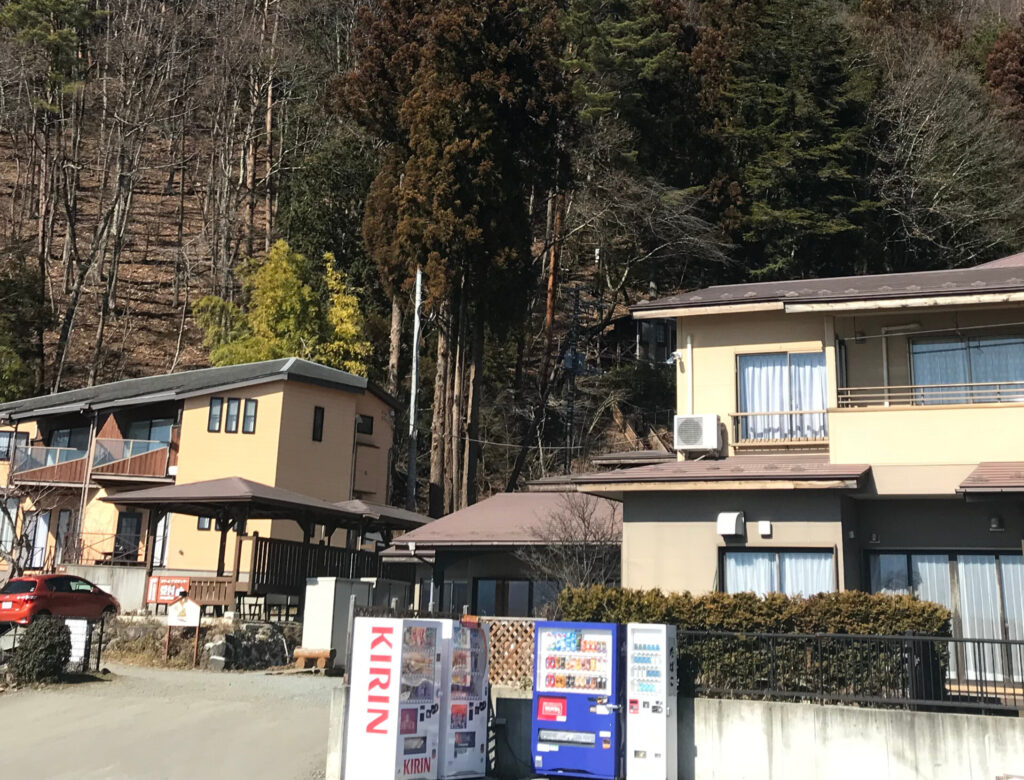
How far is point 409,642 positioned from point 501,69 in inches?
1026

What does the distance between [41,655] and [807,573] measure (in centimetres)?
1357

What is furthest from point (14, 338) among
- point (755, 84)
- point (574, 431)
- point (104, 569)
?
point (755, 84)

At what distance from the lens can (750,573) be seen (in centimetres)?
1666

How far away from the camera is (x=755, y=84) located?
40.8m

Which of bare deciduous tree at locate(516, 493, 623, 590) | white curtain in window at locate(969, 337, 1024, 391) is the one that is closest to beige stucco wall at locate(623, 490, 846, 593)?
bare deciduous tree at locate(516, 493, 623, 590)

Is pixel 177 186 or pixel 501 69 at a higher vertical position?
pixel 177 186

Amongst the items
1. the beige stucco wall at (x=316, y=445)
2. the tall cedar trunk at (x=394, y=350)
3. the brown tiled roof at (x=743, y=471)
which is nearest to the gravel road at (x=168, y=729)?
the brown tiled roof at (x=743, y=471)

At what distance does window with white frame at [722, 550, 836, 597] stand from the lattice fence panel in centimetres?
373

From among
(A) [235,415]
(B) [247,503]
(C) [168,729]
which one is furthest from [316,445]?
(C) [168,729]

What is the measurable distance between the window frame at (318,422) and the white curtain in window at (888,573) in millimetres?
21798

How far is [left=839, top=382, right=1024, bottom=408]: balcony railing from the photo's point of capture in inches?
683

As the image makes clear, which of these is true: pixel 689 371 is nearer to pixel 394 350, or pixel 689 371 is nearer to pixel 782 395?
pixel 782 395

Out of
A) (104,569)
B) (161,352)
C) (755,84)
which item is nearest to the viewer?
(104,569)

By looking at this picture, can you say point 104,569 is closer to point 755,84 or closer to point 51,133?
point 755,84
